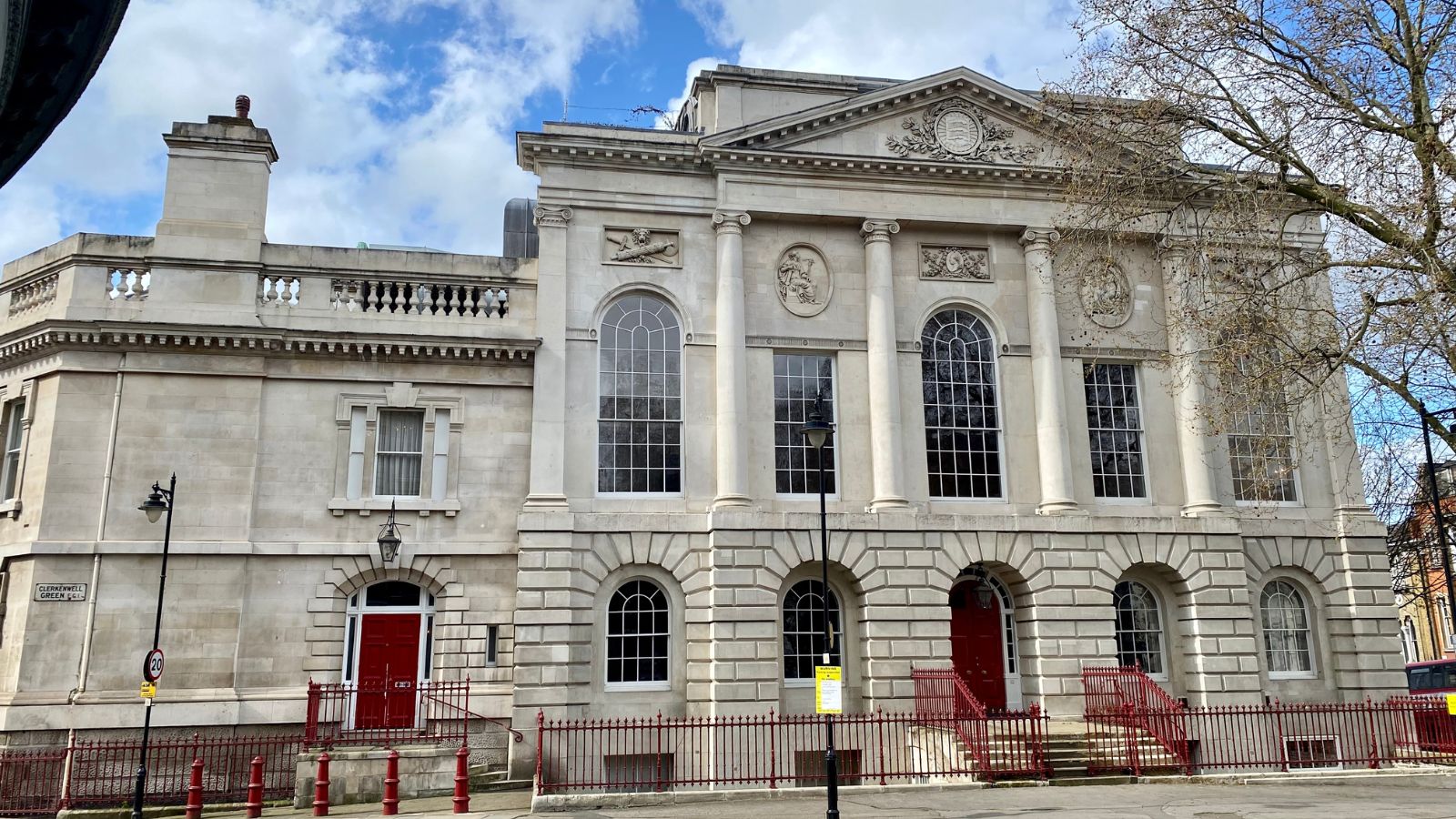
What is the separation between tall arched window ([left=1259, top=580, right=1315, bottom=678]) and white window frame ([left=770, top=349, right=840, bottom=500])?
10165 millimetres

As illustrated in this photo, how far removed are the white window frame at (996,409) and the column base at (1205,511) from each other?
13.3ft

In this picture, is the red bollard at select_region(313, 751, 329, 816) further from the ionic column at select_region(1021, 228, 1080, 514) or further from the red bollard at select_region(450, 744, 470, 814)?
the ionic column at select_region(1021, 228, 1080, 514)

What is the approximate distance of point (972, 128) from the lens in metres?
24.8

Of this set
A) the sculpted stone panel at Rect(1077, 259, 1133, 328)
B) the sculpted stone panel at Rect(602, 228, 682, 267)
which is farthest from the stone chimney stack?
the sculpted stone panel at Rect(1077, 259, 1133, 328)

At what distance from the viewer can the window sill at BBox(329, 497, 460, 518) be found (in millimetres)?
21703

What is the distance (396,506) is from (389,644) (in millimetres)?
2758

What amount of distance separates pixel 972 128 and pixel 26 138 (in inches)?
935

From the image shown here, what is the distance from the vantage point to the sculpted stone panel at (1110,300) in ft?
79.0

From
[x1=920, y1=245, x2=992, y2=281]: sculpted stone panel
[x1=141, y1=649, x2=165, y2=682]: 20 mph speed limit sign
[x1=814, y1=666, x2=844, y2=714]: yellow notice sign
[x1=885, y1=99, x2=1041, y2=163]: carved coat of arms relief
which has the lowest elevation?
[x1=814, y1=666, x2=844, y2=714]: yellow notice sign

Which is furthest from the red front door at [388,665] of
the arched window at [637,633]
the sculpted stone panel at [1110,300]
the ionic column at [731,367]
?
the sculpted stone panel at [1110,300]

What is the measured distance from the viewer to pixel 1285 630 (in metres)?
24.1

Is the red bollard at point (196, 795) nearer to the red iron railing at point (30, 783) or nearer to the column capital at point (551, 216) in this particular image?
the red iron railing at point (30, 783)

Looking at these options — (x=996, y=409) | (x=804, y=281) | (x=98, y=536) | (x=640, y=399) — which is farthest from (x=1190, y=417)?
(x=98, y=536)

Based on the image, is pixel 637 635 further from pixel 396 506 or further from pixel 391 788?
pixel 391 788
